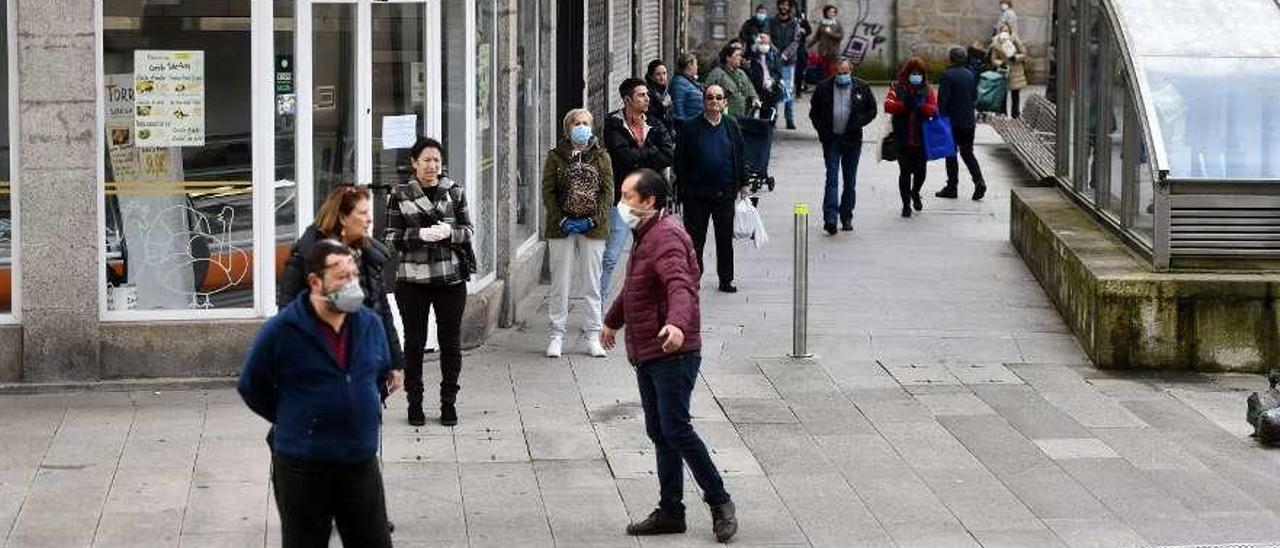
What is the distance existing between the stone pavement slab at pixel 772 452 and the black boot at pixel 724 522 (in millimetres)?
91

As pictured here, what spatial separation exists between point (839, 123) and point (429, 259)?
988cm

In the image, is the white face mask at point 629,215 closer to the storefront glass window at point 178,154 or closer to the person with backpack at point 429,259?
A: the person with backpack at point 429,259

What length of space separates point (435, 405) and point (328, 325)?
534cm

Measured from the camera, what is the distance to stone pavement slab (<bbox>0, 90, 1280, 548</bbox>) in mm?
10594

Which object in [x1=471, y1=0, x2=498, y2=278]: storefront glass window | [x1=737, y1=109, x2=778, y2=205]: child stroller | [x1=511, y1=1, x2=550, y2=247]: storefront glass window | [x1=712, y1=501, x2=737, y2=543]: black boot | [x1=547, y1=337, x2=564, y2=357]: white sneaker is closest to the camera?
[x1=712, y1=501, x2=737, y2=543]: black boot

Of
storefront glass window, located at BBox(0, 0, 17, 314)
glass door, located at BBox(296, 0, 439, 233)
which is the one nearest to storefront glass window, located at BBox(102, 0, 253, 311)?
glass door, located at BBox(296, 0, 439, 233)

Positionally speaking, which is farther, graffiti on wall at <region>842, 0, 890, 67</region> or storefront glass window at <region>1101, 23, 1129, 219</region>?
graffiti on wall at <region>842, 0, 890, 67</region>

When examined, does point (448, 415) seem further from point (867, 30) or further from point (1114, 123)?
point (867, 30)

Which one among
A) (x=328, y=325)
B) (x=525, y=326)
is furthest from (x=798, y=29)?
(x=328, y=325)

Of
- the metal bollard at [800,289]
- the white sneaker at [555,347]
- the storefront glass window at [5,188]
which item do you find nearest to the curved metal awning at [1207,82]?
the metal bollard at [800,289]

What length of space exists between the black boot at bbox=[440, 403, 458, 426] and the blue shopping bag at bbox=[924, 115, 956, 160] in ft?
37.8

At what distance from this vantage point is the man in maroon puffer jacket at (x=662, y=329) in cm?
1017

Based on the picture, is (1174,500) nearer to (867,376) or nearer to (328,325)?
(867,376)

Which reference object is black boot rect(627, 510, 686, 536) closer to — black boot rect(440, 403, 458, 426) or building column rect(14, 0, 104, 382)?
black boot rect(440, 403, 458, 426)
